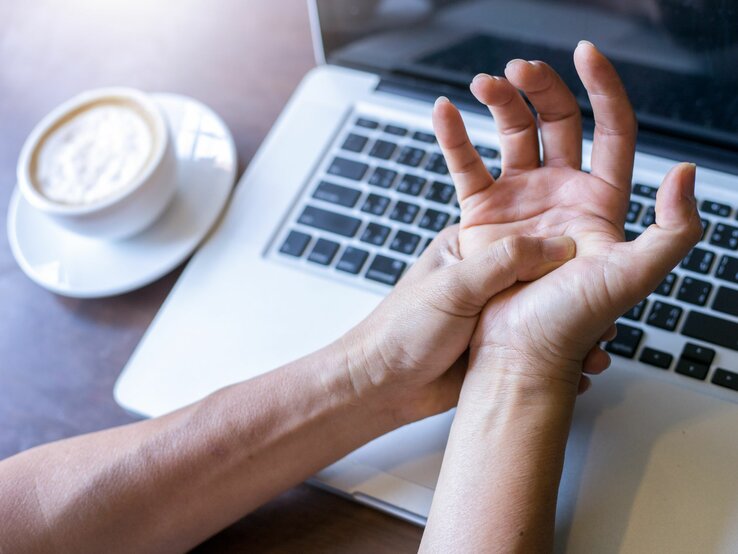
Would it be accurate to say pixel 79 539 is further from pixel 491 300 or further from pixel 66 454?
pixel 491 300

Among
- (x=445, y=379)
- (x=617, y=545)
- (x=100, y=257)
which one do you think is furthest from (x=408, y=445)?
(x=100, y=257)

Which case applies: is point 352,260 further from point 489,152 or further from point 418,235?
point 489,152

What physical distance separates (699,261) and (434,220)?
0.21 meters

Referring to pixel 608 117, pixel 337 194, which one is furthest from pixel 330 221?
pixel 608 117

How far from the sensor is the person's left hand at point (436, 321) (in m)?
0.52

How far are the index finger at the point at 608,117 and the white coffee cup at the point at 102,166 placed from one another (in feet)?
1.19

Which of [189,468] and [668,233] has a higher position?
[668,233]

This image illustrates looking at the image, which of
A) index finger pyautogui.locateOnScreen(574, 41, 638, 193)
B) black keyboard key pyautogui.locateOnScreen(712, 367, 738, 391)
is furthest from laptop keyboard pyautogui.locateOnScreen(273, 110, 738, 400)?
index finger pyautogui.locateOnScreen(574, 41, 638, 193)

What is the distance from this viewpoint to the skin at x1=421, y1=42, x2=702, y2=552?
0.48m

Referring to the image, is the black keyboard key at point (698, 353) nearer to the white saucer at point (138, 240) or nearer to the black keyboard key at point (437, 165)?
the black keyboard key at point (437, 165)

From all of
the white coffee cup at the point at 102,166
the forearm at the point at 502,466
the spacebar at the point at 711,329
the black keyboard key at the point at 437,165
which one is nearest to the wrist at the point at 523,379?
the forearm at the point at 502,466

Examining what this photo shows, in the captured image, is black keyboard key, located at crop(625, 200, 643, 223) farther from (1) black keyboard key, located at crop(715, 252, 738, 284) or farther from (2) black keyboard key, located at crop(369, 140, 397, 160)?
(2) black keyboard key, located at crop(369, 140, 397, 160)

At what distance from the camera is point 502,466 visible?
50cm

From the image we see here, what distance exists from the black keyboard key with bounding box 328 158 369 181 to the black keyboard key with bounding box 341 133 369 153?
0.01 meters
